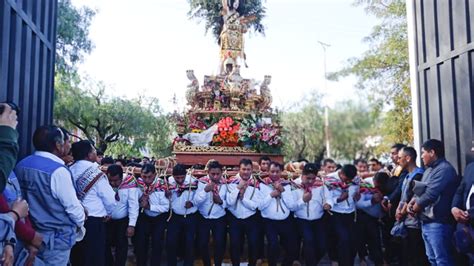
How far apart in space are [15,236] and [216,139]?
7540mm

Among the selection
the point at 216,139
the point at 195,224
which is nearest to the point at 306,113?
the point at 216,139

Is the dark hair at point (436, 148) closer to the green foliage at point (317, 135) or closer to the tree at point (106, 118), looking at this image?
the tree at point (106, 118)

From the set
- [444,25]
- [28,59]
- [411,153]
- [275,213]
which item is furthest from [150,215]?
[444,25]

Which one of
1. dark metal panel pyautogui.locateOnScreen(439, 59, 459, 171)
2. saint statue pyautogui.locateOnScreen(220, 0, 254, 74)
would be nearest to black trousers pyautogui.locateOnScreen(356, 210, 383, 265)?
dark metal panel pyautogui.locateOnScreen(439, 59, 459, 171)

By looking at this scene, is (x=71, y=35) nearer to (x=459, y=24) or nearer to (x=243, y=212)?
(x=243, y=212)

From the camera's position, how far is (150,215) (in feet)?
20.7

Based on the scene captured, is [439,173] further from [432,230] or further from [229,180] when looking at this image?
[229,180]

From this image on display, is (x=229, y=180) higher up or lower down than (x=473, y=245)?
higher up

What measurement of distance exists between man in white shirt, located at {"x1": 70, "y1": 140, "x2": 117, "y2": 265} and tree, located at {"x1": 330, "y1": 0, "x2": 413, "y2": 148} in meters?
11.7

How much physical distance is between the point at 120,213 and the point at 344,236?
3.14 metres

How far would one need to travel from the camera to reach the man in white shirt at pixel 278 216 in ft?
20.6

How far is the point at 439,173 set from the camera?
5.05 m

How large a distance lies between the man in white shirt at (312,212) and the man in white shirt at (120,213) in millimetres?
2293

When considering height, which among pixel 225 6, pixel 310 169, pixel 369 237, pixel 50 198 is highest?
pixel 225 6
